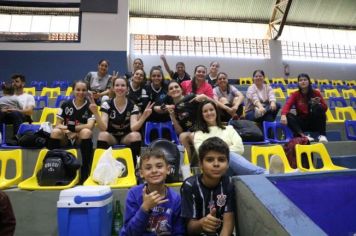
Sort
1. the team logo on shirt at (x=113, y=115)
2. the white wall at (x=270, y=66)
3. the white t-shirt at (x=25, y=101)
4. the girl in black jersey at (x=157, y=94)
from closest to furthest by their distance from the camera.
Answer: the team logo on shirt at (x=113, y=115)
the girl in black jersey at (x=157, y=94)
the white t-shirt at (x=25, y=101)
the white wall at (x=270, y=66)

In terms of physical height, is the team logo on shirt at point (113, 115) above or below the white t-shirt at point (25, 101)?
below

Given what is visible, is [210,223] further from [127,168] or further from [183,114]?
[183,114]

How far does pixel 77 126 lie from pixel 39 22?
6811 millimetres

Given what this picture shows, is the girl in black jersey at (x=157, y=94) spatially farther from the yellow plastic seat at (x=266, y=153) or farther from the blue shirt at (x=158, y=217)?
the blue shirt at (x=158, y=217)

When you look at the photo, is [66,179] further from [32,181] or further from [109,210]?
[109,210]

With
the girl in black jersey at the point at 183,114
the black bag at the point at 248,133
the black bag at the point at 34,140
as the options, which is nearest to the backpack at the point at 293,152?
the black bag at the point at 248,133

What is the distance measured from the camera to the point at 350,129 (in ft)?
13.5

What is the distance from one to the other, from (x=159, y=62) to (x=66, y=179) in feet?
24.0

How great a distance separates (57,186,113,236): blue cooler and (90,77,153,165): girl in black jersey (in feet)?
3.27

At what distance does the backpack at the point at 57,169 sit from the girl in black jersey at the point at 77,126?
6.0 inches

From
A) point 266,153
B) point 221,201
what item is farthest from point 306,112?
point 221,201

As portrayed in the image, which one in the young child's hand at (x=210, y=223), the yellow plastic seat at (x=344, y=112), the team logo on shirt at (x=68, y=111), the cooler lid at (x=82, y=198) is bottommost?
the young child's hand at (x=210, y=223)

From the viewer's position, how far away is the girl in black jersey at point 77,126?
8.57 ft

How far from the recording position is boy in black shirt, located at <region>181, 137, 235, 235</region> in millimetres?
1380
